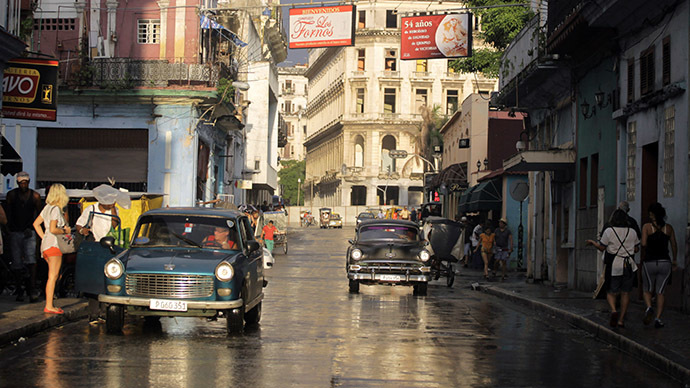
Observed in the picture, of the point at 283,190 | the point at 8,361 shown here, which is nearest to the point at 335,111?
the point at 283,190

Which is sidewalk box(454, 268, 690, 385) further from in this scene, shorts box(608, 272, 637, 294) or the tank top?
the tank top

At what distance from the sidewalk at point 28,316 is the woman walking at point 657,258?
27.6 feet

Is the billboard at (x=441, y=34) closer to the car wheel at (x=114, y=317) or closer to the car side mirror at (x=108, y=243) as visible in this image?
the car side mirror at (x=108, y=243)

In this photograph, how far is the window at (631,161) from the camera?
19.2 meters

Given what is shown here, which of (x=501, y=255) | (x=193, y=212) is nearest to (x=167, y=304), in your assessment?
(x=193, y=212)

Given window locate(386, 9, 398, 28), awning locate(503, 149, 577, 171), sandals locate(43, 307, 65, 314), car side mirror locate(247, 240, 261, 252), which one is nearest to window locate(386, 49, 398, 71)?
window locate(386, 9, 398, 28)

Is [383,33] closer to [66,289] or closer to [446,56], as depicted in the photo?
[446,56]

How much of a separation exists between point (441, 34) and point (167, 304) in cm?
1609

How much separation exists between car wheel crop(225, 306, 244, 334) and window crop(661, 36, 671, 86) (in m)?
9.24

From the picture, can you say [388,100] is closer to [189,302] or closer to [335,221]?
[335,221]

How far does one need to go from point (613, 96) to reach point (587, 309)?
586 centimetres

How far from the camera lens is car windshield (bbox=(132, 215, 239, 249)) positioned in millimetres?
13406

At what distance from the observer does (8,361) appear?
984cm

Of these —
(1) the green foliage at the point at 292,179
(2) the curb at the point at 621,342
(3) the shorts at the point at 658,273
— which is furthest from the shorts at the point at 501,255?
(1) the green foliage at the point at 292,179
